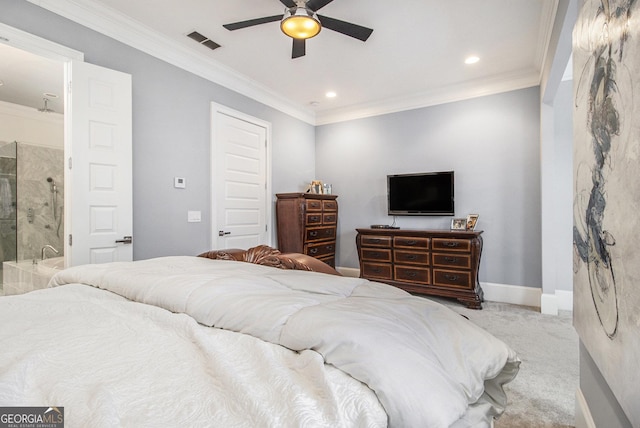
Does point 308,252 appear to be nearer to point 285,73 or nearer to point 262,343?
point 285,73

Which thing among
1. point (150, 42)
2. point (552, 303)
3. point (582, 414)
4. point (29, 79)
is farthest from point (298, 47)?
point (552, 303)

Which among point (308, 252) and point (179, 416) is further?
point (308, 252)

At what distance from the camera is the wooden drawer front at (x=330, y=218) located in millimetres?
4711

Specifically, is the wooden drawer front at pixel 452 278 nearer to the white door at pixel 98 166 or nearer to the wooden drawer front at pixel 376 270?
the wooden drawer front at pixel 376 270

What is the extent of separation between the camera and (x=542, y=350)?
253 centimetres

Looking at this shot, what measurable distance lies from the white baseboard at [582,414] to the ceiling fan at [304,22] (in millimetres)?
2580

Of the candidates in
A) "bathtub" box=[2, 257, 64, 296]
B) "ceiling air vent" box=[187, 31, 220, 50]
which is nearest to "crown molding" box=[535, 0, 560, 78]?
"ceiling air vent" box=[187, 31, 220, 50]

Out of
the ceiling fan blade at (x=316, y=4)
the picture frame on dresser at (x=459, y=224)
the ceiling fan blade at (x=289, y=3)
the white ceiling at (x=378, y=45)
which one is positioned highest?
the white ceiling at (x=378, y=45)

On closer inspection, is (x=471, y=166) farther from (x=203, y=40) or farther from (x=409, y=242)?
(x=203, y=40)

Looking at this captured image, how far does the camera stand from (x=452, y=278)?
3.73 meters

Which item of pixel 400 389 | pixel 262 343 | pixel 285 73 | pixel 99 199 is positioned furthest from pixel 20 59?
pixel 400 389

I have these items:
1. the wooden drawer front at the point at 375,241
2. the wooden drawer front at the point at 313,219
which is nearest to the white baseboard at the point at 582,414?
the wooden drawer front at the point at 375,241

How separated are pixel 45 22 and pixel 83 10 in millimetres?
306

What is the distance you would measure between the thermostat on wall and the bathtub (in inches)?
59.8
